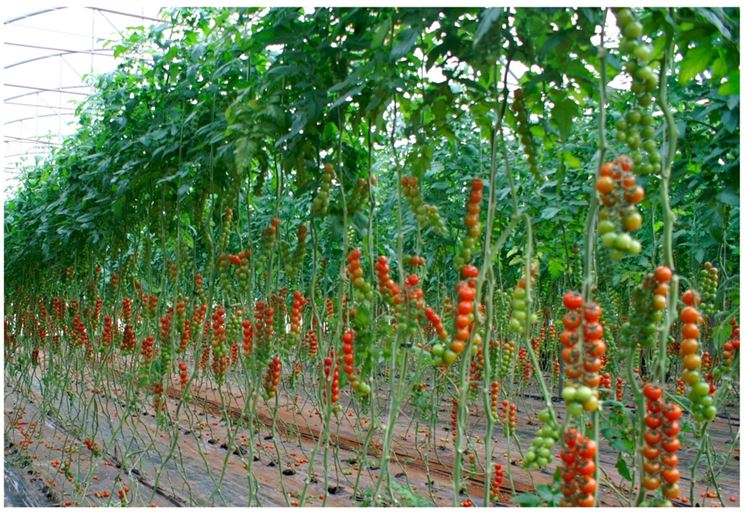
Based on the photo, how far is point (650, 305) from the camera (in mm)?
1118

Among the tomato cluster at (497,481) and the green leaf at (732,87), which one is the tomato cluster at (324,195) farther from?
the tomato cluster at (497,481)

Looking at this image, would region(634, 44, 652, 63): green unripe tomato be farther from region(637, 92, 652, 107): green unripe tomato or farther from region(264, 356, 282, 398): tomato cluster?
region(264, 356, 282, 398): tomato cluster

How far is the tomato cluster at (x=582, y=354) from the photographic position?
38.6 inches

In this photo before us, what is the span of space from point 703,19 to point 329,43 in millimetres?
859

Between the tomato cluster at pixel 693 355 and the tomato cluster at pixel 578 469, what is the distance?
0.20 m

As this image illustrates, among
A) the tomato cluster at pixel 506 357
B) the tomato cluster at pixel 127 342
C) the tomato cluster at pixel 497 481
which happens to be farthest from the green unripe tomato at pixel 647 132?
the tomato cluster at pixel 127 342

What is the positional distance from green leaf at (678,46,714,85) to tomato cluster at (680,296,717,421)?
0.63 m

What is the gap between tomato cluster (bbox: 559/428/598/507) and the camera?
3.32 ft

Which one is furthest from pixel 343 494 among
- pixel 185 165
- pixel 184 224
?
pixel 185 165

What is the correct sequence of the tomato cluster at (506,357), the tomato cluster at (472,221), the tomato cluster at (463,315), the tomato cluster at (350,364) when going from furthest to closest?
the tomato cluster at (506,357)
the tomato cluster at (350,364)
the tomato cluster at (472,221)
the tomato cluster at (463,315)

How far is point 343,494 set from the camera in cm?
394

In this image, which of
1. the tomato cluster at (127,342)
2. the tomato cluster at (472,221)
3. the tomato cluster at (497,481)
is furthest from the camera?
the tomato cluster at (127,342)

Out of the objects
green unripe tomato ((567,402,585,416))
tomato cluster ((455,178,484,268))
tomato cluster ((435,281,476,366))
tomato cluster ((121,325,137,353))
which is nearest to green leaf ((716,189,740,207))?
tomato cluster ((455,178,484,268))

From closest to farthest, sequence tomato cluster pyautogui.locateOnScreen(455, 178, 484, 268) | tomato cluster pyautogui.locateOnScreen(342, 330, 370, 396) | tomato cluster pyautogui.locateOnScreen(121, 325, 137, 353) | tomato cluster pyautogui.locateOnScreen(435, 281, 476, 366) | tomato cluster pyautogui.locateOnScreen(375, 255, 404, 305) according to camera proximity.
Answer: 1. tomato cluster pyautogui.locateOnScreen(435, 281, 476, 366)
2. tomato cluster pyautogui.locateOnScreen(455, 178, 484, 268)
3. tomato cluster pyautogui.locateOnScreen(375, 255, 404, 305)
4. tomato cluster pyautogui.locateOnScreen(342, 330, 370, 396)
5. tomato cluster pyautogui.locateOnScreen(121, 325, 137, 353)
